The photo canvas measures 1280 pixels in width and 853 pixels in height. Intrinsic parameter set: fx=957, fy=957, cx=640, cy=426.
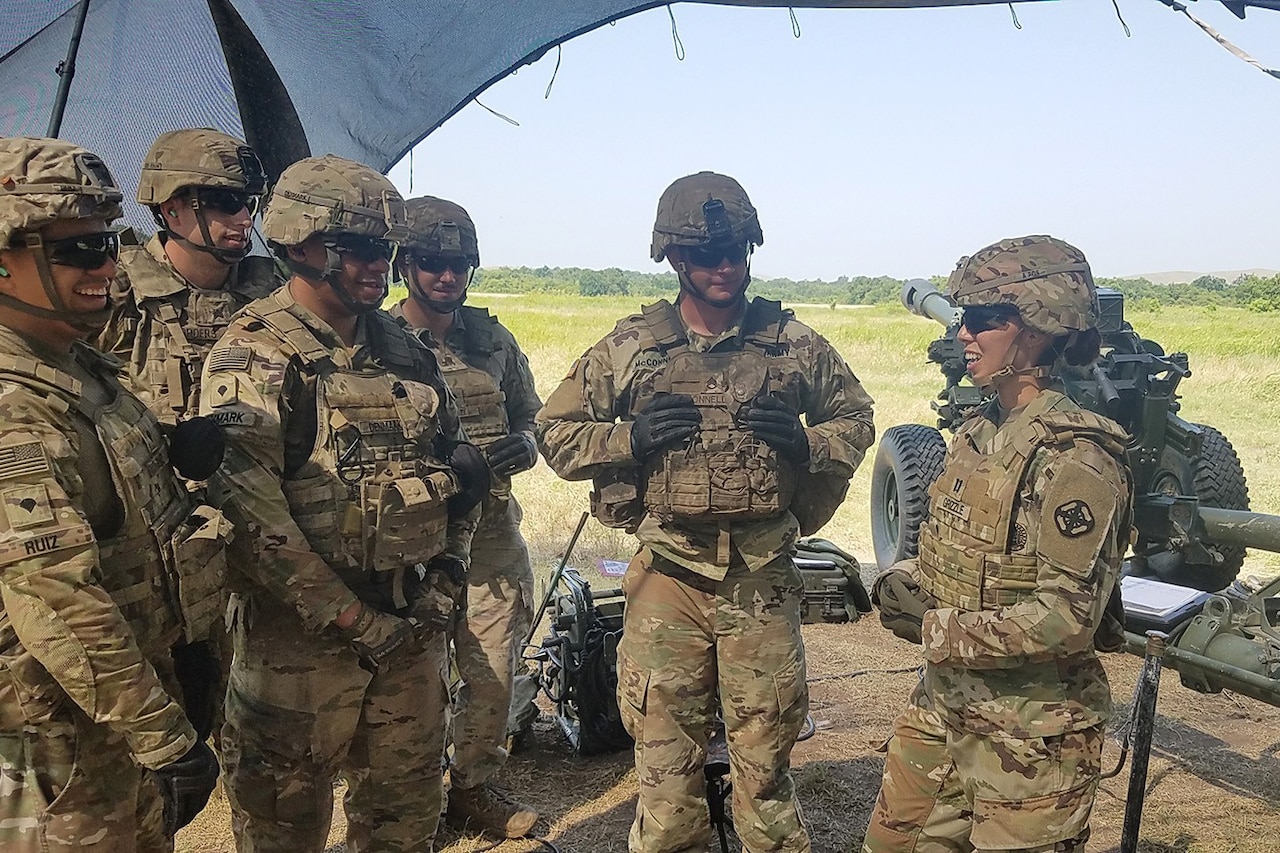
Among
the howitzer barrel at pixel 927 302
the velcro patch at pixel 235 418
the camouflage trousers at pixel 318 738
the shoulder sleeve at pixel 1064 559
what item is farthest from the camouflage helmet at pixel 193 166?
the howitzer barrel at pixel 927 302

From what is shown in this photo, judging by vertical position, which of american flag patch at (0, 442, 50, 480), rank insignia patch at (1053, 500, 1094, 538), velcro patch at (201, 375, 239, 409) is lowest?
rank insignia patch at (1053, 500, 1094, 538)

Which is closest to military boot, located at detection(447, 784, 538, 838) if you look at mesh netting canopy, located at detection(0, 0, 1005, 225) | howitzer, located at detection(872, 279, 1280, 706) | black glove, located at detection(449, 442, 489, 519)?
black glove, located at detection(449, 442, 489, 519)

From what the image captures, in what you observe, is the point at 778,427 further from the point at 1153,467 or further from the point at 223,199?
the point at 1153,467

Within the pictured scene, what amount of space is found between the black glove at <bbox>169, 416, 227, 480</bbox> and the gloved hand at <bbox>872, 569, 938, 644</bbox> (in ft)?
6.70

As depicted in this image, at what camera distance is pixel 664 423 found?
3256 millimetres

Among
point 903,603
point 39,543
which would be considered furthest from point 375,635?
point 903,603

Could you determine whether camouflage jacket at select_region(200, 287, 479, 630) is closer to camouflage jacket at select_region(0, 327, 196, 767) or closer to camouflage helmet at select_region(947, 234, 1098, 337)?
camouflage jacket at select_region(0, 327, 196, 767)

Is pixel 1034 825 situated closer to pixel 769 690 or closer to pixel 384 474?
pixel 769 690

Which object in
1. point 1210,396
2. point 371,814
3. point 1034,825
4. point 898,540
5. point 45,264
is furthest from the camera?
point 1210,396

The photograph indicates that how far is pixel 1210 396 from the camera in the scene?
18.1m

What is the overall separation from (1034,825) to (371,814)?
196cm

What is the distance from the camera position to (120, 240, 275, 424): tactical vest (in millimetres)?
3461

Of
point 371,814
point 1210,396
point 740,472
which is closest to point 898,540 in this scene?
point 740,472

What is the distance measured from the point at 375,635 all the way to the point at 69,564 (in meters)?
0.93
